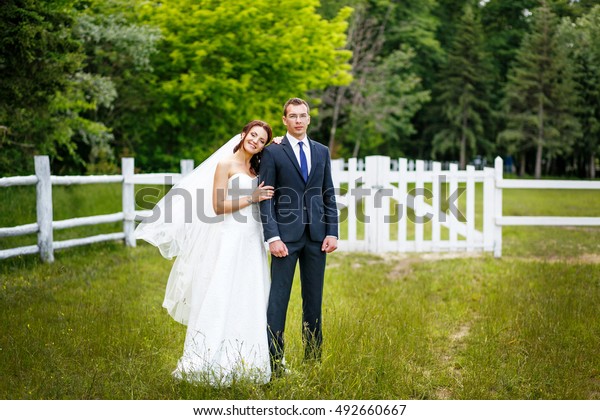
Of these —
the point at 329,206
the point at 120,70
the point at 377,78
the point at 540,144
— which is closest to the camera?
the point at 329,206

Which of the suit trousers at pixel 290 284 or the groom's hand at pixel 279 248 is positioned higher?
the groom's hand at pixel 279 248

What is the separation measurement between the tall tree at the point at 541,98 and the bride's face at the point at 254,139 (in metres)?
14.8

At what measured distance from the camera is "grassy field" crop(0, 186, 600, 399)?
191 inches

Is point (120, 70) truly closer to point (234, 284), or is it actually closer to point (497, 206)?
point (497, 206)

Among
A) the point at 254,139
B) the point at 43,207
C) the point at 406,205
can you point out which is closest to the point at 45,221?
the point at 43,207

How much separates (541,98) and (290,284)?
19.8 m

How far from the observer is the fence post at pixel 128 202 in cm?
1163

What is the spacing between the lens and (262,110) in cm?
1900

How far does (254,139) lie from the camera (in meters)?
4.79

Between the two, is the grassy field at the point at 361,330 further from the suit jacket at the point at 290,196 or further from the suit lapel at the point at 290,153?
the suit lapel at the point at 290,153

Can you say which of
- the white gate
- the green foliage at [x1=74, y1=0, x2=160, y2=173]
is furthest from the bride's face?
the green foliage at [x1=74, y1=0, x2=160, y2=173]

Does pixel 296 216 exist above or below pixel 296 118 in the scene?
below

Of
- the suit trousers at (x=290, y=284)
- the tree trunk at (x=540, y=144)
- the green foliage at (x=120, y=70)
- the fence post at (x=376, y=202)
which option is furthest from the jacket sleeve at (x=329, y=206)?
the tree trunk at (x=540, y=144)

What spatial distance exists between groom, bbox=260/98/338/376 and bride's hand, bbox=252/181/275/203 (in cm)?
4
